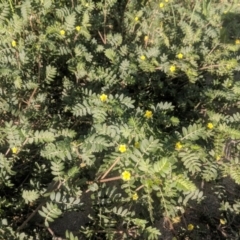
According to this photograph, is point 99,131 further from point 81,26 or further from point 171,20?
point 171,20

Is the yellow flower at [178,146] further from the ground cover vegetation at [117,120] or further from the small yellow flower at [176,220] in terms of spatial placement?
the small yellow flower at [176,220]

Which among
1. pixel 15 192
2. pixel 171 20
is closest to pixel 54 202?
pixel 15 192

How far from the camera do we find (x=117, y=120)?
1.82 m

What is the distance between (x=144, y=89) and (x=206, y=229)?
1.18 metres

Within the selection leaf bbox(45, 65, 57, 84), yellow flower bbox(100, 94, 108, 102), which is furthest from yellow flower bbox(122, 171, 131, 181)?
leaf bbox(45, 65, 57, 84)

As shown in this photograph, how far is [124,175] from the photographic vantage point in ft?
5.47

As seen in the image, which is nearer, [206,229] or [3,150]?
[206,229]

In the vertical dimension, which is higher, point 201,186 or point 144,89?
point 144,89

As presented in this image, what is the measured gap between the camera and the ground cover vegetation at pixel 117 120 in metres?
1.72

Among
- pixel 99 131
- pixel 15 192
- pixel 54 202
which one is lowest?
pixel 15 192

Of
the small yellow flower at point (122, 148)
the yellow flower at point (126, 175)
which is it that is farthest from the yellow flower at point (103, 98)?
the yellow flower at point (126, 175)

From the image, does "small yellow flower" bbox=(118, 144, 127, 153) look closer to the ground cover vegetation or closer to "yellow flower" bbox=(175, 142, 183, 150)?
the ground cover vegetation

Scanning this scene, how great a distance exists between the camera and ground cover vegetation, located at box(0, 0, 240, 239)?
1720 millimetres

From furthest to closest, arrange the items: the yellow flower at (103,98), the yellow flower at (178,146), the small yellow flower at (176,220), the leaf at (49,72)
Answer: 1. the leaf at (49,72)
2. the small yellow flower at (176,220)
3. the yellow flower at (103,98)
4. the yellow flower at (178,146)
